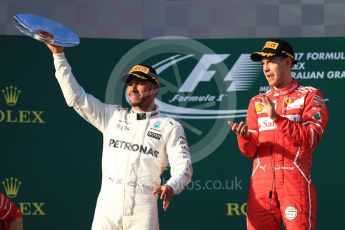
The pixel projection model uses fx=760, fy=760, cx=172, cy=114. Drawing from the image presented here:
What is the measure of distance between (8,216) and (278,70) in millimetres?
1695

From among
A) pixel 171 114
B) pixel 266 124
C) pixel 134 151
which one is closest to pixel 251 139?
pixel 266 124

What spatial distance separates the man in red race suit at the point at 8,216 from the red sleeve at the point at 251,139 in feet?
4.24

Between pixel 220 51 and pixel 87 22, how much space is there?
1137 millimetres

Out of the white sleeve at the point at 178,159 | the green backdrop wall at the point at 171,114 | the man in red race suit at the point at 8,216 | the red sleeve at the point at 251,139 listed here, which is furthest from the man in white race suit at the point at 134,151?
the green backdrop wall at the point at 171,114

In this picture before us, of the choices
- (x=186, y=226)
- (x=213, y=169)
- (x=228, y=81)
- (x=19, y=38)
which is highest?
(x=19, y=38)

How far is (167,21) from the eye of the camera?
632 cm

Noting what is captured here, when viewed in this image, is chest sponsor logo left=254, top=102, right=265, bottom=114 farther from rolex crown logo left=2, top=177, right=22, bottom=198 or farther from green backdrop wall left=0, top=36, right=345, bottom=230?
rolex crown logo left=2, top=177, right=22, bottom=198

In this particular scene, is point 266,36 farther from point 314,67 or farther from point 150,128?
point 150,128

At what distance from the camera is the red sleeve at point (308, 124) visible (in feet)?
13.2

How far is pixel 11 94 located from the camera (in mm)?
6211

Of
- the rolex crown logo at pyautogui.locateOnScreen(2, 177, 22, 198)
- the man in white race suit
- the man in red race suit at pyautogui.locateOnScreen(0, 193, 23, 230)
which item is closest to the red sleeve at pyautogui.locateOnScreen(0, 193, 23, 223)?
the man in red race suit at pyautogui.locateOnScreen(0, 193, 23, 230)

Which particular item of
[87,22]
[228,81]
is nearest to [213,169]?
[228,81]

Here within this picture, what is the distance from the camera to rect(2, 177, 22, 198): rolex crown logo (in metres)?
6.12

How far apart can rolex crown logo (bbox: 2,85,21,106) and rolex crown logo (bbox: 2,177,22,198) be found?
63 cm
